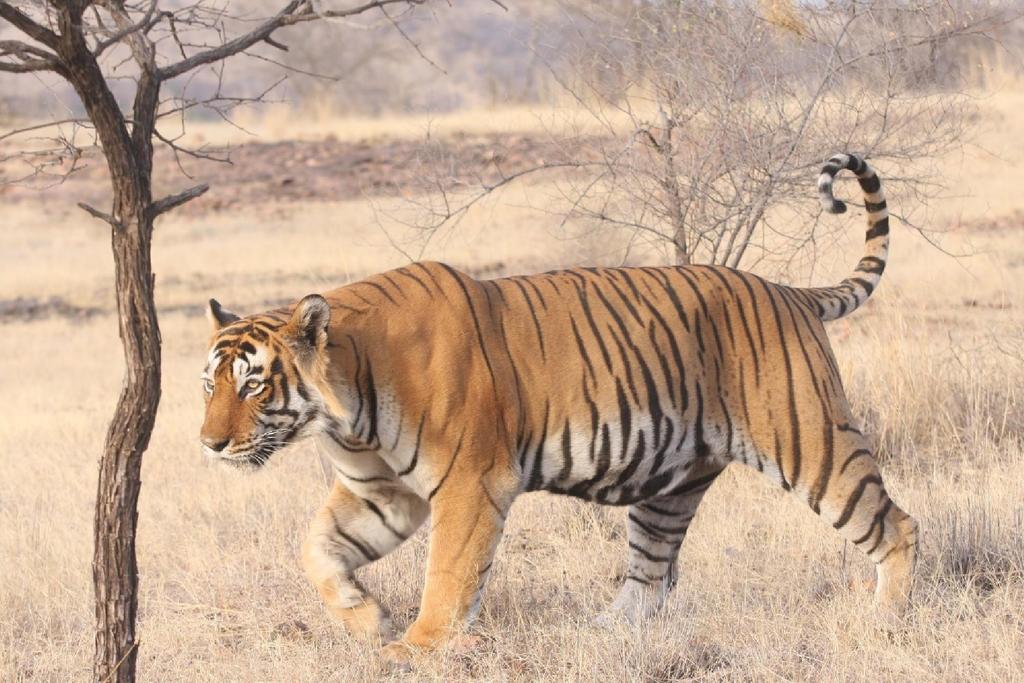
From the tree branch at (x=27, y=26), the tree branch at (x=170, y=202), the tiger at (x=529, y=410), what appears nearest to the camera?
the tree branch at (x=27, y=26)

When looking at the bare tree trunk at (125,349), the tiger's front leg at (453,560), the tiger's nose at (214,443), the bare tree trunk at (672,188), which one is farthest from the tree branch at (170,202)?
the bare tree trunk at (672,188)

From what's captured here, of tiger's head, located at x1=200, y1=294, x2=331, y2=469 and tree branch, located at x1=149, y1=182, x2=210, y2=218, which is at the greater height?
tree branch, located at x1=149, y1=182, x2=210, y2=218

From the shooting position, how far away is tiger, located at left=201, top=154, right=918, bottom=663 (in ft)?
16.6

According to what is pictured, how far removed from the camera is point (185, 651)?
5535 millimetres

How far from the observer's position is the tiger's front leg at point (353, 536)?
18.0 feet

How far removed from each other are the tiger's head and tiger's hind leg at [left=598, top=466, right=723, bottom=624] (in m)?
1.65

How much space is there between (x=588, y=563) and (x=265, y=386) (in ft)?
7.14

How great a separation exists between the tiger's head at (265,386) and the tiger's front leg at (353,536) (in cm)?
63

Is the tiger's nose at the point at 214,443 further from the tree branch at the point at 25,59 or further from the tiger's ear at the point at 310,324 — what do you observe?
the tree branch at the point at 25,59

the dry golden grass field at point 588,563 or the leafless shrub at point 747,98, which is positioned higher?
the leafless shrub at point 747,98

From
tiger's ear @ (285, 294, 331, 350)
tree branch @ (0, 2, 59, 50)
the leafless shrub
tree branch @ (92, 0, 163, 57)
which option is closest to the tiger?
tiger's ear @ (285, 294, 331, 350)

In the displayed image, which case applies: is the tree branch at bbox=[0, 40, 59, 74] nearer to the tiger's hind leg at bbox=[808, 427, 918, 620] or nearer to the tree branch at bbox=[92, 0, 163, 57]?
the tree branch at bbox=[92, 0, 163, 57]

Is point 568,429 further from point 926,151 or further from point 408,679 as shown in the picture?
point 926,151

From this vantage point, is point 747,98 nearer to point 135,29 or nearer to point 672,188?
point 672,188
